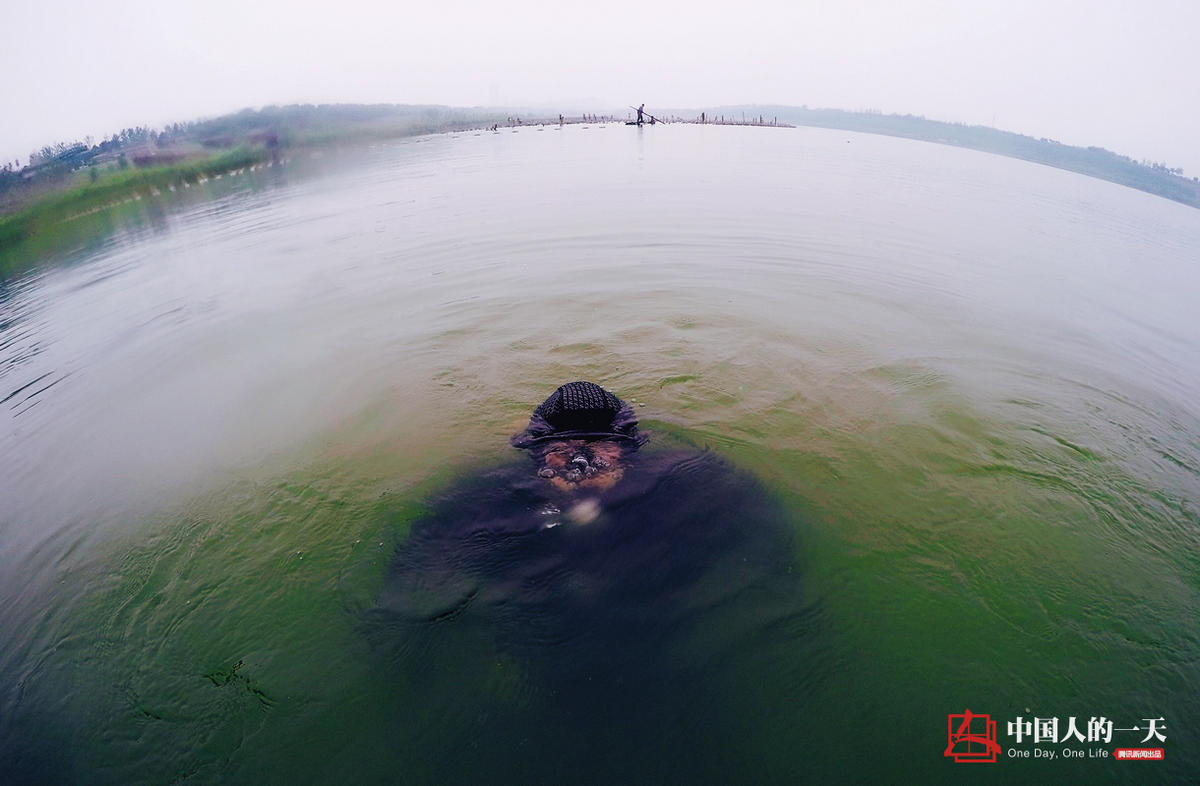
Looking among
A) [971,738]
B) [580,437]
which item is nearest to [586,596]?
[580,437]

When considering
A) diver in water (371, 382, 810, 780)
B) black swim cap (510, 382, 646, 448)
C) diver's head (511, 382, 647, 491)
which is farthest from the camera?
black swim cap (510, 382, 646, 448)

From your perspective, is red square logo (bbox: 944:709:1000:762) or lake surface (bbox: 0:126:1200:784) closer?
red square logo (bbox: 944:709:1000:762)

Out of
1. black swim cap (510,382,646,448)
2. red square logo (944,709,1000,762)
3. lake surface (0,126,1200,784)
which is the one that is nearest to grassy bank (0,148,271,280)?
lake surface (0,126,1200,784)

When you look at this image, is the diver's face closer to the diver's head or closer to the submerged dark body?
the diver's head

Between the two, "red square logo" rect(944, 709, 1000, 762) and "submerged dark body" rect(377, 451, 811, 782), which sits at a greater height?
"submerged dark body" rect(377, 451, 811, 782)

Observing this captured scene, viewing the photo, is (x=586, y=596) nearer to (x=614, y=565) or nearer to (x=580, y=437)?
(x=614, y=565)

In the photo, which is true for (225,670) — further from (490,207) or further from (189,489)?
(490,207)
